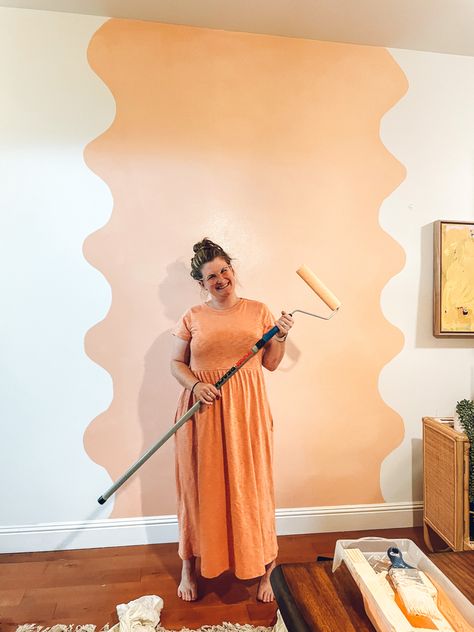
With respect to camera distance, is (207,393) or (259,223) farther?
(259,223)

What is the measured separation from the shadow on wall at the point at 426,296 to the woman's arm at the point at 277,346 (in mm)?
964

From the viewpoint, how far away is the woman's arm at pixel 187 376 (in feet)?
5.46

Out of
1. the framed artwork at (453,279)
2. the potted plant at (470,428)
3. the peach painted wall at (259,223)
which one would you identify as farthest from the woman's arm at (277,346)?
the framed artwork at (453,279)

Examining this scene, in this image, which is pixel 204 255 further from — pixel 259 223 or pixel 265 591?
pixel 265 591

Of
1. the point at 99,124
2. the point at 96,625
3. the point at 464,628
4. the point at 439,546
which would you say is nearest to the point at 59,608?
the point at 96,625

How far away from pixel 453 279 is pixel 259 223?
1.01m

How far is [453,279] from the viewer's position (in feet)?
7.64

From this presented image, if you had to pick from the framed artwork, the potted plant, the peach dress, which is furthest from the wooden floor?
the framed artwork

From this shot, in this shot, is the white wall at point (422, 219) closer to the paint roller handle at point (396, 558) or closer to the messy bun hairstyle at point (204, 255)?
the messy bun hairstyle at point (204, 255)

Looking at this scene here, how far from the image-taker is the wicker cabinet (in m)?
1.91

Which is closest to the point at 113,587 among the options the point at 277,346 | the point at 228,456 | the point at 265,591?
the point at 265,591

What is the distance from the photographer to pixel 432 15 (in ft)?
6.69

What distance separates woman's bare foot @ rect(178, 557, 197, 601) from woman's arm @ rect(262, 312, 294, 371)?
0.83m

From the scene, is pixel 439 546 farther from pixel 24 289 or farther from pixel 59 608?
pixel 24 289
